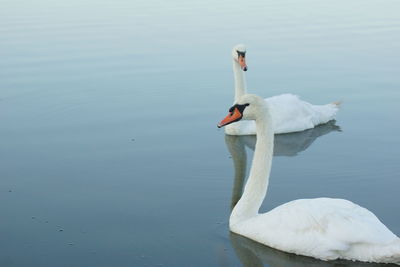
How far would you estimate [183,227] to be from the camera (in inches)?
293

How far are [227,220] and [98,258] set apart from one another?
1.46 m

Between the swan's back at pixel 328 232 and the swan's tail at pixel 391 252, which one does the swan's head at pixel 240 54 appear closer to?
the swan's back at pixel 328 232

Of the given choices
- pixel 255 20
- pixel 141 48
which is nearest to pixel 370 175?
pixel 141 48

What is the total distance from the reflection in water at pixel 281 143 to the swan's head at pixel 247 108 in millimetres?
1818

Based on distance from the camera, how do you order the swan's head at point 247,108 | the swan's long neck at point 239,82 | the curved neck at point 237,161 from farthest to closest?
the swan's long neck at point 239,82, the curved neck at point 237,161, the swan's head at point 247,108

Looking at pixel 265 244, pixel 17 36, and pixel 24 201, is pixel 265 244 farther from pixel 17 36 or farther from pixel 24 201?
pixel 17 36

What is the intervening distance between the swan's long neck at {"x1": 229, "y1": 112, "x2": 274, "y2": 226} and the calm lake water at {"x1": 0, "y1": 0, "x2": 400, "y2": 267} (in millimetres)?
347

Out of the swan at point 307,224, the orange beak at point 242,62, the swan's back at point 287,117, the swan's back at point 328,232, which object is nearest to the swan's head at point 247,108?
the swan at point 307,224

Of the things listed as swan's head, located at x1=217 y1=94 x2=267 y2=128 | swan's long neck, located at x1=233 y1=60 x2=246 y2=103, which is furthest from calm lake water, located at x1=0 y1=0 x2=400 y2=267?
swan's head, located at x1=217 y1=94 x2=267 y2=128

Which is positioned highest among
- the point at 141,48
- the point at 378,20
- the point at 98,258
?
the point at 378,20

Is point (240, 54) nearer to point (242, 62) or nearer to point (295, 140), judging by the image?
point (242, 62)

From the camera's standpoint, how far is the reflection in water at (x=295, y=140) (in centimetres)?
1013

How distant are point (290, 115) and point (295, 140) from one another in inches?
17.2

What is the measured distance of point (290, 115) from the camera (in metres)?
10.9
